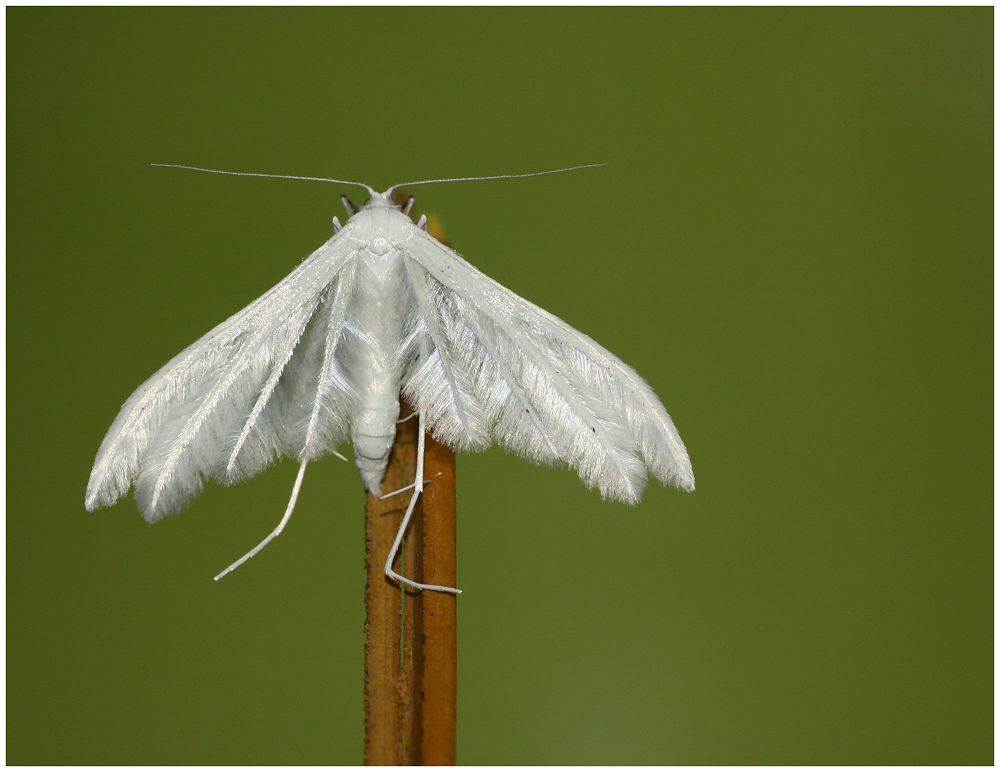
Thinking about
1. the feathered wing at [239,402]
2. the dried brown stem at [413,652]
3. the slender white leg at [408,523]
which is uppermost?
the feathered wing at [239,402]

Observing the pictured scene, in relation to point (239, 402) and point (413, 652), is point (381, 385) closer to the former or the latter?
point (239, 402)

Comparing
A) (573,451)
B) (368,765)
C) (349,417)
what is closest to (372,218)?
(349,417)

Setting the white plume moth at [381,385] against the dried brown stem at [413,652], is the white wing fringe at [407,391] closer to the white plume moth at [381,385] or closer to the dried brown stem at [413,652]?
the white plume moth at [381,385]

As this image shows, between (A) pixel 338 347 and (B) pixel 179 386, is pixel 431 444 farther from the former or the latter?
(B) pixel 179 386

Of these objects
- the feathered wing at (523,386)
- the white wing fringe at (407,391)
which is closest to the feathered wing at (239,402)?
the white wing fringe at (407,391)

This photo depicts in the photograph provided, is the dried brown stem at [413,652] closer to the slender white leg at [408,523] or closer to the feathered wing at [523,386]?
the slender white leg at [408,523]

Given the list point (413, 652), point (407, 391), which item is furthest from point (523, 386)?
point (413, 652)

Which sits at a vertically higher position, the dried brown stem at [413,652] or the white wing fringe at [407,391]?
the white wing fringe at [407,391]

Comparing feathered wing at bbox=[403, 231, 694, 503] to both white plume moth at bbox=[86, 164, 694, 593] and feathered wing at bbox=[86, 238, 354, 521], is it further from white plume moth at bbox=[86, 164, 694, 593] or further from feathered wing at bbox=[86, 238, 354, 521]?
feathered wing at bbox=[86, 238, 354, 521]
